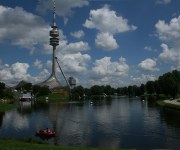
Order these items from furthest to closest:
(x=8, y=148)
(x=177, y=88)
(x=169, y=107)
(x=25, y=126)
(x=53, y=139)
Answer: (x=177, y=88) → (x=169, y=107) → (x=25, y=126) → (x=53, y=139) → (x=8, y=148)

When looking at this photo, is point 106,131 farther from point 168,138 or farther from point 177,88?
point 177,88

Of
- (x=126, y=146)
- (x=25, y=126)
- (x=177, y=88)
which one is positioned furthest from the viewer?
(x=177, y=88)

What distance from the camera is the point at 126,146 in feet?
148

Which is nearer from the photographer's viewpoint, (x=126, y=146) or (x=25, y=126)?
(x=126, y=146)

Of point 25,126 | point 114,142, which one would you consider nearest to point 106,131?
point 114,142

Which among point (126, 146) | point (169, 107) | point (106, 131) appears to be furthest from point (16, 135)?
point (169, 107)

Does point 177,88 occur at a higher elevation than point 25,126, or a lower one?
higher

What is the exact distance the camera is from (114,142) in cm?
4794

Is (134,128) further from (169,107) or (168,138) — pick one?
(169,107)

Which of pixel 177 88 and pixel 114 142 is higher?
pixel 177 88

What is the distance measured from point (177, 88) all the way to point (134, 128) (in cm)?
9125

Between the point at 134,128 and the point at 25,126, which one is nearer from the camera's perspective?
the point at 134,128

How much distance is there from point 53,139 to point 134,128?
18.0 metres

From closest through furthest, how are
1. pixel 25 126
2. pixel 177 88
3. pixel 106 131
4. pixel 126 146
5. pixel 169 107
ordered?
pixel 126 146
pixel 106 131
pixel 25 126
pixel 169 107
pixel 177 88
